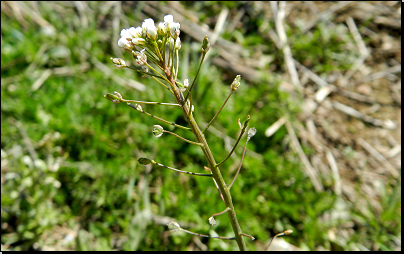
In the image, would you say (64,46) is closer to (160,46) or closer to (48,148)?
(48,148)

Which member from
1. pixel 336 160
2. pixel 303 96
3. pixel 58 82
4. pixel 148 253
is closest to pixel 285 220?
pixel 336 160

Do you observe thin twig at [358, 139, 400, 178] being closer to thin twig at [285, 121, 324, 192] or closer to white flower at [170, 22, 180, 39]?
thin twig at [285, 121, 324, 192]

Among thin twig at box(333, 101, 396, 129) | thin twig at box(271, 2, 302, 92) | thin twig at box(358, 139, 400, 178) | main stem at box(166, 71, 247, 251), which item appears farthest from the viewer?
thin twig at box(271, 2, 302, 92)

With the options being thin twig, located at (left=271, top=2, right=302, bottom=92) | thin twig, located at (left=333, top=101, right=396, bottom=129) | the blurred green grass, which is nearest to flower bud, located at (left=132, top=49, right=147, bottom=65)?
the blurred green grass

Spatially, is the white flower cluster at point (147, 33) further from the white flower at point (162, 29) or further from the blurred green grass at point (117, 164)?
the blurred green grass at point (117, 164)

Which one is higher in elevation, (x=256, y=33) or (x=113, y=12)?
(x=256, y=33)

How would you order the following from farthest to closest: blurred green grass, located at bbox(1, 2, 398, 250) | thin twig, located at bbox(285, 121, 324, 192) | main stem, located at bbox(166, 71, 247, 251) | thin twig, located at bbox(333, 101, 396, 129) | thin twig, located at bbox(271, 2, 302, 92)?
1. thin twig, located at bbox(271, 2, 302, 92)
2. thin twig, located at bbox(333, 101, 396, 129)
3. thin twig, located at bbox(285, 121, 324, 192)
4. blurred green grass, located at bbox(1, 2, 398, 250)
5. main stem, located at bbox(166, 71, 247, 251)
